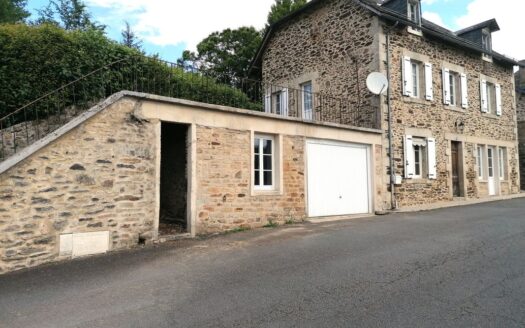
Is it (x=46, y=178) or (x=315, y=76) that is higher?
(x=315, y=76)

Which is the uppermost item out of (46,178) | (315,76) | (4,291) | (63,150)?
(315,76)

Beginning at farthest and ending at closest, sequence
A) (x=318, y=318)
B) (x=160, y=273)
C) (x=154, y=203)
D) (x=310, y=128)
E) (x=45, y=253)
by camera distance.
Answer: (x=310, y=128) < (x=154, y=203) < (x=45, y=253) < (x=160, y=273) < (x=318, y=318)

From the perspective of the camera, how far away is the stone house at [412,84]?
12.8 meters

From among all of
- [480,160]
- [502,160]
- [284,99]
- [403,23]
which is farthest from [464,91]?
[284,99]

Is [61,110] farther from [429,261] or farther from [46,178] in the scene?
[429,261]

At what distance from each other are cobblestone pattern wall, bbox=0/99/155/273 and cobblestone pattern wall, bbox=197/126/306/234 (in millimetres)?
1158

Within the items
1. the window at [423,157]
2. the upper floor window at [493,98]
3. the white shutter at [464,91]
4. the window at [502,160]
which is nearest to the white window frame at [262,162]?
the window at [423,157]

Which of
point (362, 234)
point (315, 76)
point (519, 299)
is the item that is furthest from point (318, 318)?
point (315, 76)

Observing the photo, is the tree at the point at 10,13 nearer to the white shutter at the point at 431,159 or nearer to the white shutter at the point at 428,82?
the white shutter at the point at 428,82

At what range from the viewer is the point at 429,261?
5.53m

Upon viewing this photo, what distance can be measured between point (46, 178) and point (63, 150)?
1.67 feet

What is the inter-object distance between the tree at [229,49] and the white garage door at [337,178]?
15.1m

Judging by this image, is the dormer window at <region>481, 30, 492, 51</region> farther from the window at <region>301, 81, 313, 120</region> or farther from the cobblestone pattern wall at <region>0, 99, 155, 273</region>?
the cobblestone pattern wall at <region>0, 99, 155, 273</region>

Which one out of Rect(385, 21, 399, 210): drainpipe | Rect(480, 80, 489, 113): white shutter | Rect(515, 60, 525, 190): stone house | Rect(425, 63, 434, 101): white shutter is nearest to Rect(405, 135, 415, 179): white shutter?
Rect(385, 21, 399, 210): drainpipe
